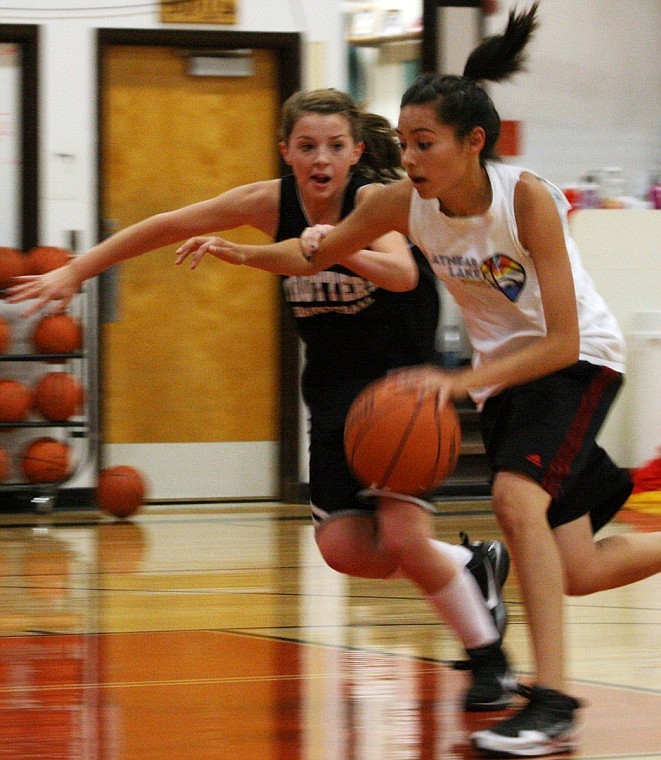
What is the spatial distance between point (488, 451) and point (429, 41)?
4.63 m

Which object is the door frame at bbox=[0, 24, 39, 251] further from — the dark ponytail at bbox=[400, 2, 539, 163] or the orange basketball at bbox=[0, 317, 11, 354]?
the dark ponytail at bbox=[400, 2, 539, 163]

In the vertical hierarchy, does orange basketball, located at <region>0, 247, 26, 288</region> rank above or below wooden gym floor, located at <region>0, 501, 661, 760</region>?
above

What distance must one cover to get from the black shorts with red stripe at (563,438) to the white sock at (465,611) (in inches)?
12.9

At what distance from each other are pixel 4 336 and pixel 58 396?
0.37 metres

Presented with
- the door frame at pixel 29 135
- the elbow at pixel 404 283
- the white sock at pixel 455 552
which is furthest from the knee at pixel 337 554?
the door frame at pixel 29 135

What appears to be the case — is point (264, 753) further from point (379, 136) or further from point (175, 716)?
point (379, 136)

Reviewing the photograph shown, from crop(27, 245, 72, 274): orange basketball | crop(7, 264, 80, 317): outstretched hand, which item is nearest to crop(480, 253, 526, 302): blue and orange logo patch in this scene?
crop(7, 264, 80, 317): outstretched hand

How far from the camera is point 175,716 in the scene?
2.80 metres

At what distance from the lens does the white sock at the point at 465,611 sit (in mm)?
3008

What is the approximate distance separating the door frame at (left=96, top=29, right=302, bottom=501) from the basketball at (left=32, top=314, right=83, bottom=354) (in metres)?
0.65

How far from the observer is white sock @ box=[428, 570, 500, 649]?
9.87ft

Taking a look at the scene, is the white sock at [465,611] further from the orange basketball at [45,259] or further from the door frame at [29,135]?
the door frame at [29,135]

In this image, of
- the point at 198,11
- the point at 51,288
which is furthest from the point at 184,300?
the point at 51,288

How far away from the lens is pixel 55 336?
247 inches
